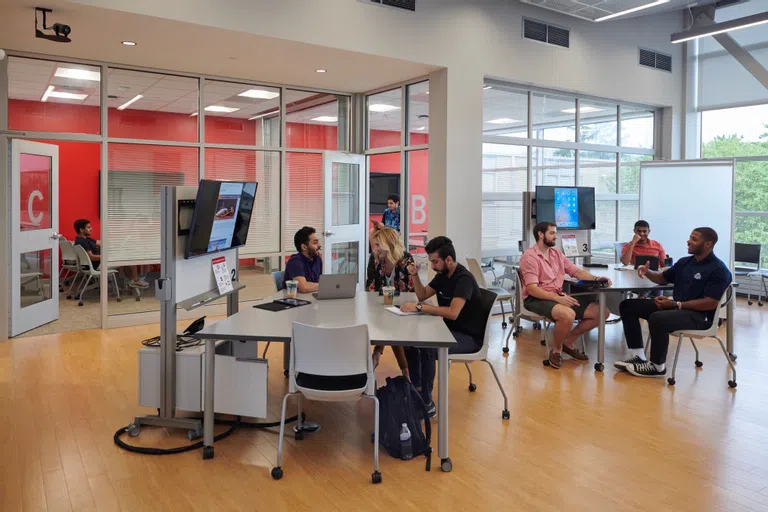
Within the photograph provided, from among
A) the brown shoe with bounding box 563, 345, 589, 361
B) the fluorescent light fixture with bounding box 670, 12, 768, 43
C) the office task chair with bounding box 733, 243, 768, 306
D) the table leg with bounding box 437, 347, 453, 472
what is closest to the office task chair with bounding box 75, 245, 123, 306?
the brown shoe with bounding box 563, 345, 589, 361

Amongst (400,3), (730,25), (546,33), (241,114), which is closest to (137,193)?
(241,114)

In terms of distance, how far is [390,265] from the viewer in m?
4.66

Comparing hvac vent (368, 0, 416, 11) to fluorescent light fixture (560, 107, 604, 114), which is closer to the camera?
hvac vent (368, 0, 416, 11)

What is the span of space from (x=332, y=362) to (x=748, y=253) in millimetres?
8275

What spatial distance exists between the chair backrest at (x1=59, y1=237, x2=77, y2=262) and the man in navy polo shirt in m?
7.19

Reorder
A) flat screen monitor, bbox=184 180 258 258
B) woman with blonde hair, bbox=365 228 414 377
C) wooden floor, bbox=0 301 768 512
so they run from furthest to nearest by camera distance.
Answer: woman with blonde hair, bbox=365 228 414 377 < flat screen monitor, bbox=184 180 258 258 < wooden floor, bbox=0 301 768 512

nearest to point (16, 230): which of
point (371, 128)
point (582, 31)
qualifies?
point (371, 128)

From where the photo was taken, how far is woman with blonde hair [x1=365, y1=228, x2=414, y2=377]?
456 cm

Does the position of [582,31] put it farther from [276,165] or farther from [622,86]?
[276,165]

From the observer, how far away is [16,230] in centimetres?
642

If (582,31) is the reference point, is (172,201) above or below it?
below

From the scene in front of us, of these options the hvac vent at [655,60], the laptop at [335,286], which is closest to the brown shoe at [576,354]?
the laptop at [335,286]

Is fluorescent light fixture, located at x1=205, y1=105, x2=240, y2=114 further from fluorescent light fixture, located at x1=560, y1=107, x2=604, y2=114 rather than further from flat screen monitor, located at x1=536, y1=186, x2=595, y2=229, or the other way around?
fluorescent light fixture, located at x1=560, y1=107, x2=604, y2=114

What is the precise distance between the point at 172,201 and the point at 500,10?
526 cm
